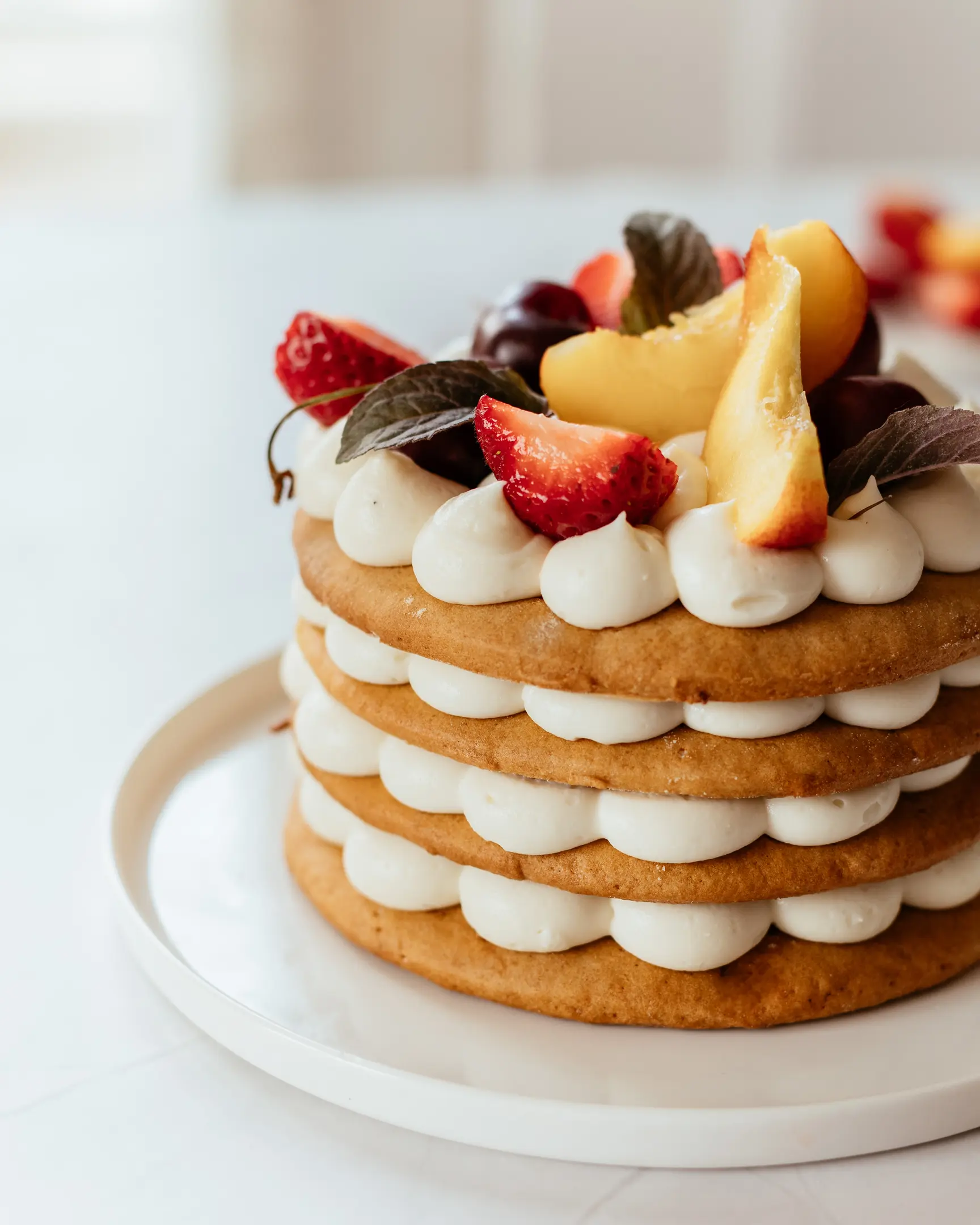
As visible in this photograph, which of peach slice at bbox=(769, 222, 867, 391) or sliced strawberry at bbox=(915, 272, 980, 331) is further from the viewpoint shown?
sliced strawberry at bbox=(915, 272, 980, 331)

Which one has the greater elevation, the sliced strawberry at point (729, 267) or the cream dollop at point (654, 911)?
the sliced strawberry at point (729, 267)

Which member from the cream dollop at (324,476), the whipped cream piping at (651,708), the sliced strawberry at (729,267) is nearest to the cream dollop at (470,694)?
the whipped cream piping at (651,708)

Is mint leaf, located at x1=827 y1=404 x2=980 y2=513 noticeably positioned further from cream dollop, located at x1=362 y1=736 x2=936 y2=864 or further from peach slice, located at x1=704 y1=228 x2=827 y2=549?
cream dollop, located at x1=362 y1=736 x2=936 y2=864

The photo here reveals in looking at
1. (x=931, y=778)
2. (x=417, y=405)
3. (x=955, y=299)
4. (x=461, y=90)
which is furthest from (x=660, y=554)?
(x=461, y=90)

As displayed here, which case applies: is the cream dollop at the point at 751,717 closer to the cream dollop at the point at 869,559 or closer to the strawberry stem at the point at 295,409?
the cream dollop at the point at 869,559

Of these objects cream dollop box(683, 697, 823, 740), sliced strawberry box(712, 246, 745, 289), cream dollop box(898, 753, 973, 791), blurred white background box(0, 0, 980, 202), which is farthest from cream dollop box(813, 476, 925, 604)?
blurred white background box(0, 0, 980, 202)

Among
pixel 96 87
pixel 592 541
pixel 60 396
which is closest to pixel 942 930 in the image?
pixel 592 541

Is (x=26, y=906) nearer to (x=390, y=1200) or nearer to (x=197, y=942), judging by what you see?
(x=197, y=942)
